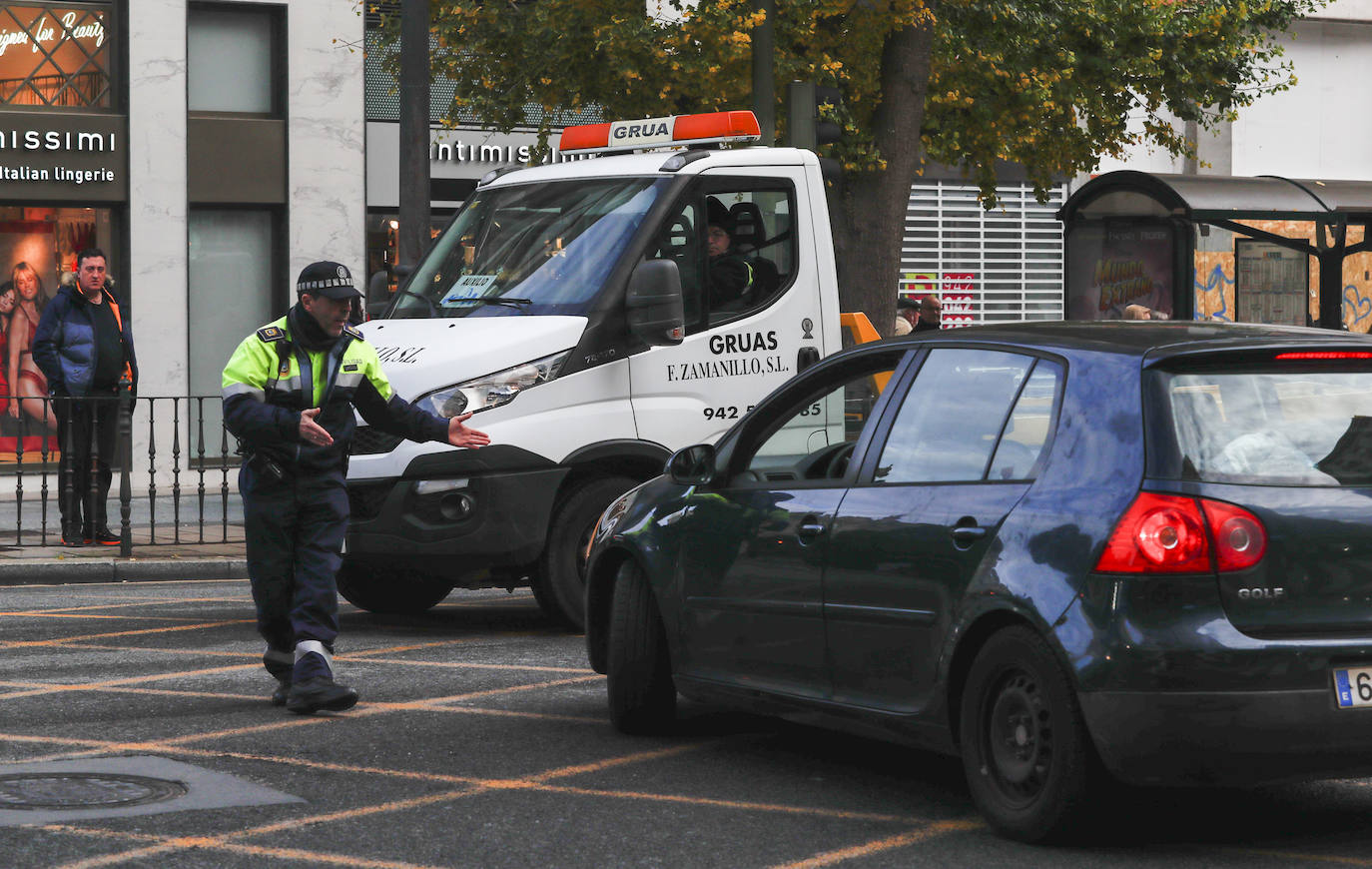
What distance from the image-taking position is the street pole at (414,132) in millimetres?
14156

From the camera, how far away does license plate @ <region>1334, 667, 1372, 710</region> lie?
4961 millimetres

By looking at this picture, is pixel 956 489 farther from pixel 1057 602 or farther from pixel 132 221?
pixel 132 221

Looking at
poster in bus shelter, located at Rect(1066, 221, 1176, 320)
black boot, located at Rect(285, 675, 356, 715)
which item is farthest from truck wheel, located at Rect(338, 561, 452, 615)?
poster in bus shelter, located at Rect(1066, 221, 1176, 320)

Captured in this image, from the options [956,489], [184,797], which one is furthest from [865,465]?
[184,797]

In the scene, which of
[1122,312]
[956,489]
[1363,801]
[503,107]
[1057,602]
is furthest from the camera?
[1122,312]

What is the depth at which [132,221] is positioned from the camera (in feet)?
66.6

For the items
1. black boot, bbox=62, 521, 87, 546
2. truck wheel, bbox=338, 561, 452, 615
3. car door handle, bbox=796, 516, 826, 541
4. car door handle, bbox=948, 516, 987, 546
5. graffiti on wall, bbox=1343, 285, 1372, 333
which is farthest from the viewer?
graffiti on wall, bbox=1343, 285, 1372, 333

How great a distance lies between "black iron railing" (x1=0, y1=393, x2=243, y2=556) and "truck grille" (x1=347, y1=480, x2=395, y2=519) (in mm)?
4073

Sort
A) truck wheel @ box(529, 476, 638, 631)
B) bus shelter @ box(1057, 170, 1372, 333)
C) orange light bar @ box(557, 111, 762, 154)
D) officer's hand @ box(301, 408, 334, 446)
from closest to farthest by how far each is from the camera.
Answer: officer's hand @ box(301, 408, 334, 446) < truck wheel @ box(529, 476, 638, 631) < orange light bar @ box(557, 111, 762, 154) < bus shelter @ box(1057, 170, 1372, 333)

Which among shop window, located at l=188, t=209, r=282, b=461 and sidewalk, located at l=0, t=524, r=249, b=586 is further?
shop window, located at l=188, t=209, r=282, b=461

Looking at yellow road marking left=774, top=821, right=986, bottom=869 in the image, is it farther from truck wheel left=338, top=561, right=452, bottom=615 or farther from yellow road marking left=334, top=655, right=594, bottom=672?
truck wheel left=338, top=561, right=452, bottom=615

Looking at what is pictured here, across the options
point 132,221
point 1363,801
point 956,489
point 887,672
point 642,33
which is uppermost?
point 642,33

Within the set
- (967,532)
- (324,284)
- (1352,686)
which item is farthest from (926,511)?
(324,284)

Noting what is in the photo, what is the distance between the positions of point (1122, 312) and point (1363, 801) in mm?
15920
